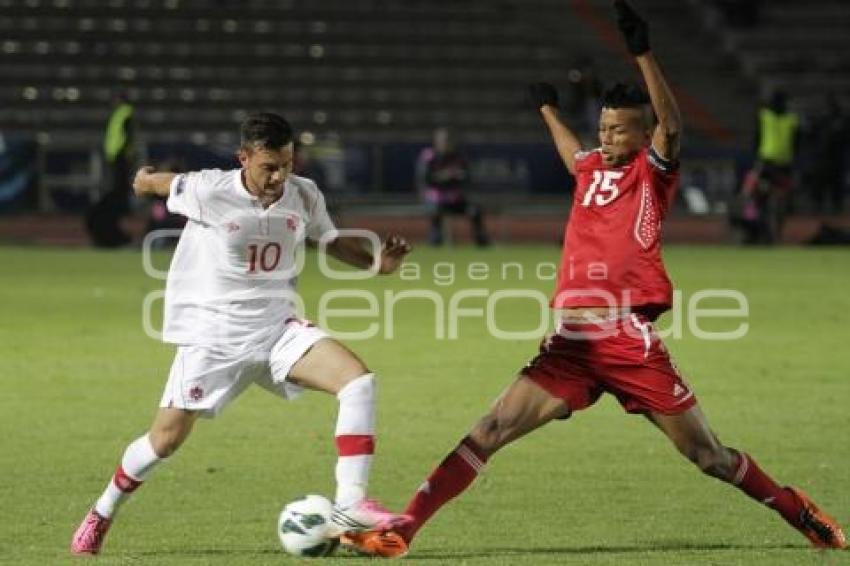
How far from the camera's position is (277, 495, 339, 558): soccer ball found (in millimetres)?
8164

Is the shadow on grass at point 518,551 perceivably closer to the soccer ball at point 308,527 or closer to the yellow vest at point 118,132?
the soccer ball at point 308,527

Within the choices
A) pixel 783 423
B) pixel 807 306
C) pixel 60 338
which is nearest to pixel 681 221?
pixel 807 306

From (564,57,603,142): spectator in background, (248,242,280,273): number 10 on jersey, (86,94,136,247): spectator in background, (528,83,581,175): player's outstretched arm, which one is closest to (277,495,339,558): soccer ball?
(248,242,280,273): number 10 on jersey

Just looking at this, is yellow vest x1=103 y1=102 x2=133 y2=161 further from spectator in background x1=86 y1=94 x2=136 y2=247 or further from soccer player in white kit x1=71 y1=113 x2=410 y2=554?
soccer player in white kit x1=71 y1=113 x2=410 y2=554

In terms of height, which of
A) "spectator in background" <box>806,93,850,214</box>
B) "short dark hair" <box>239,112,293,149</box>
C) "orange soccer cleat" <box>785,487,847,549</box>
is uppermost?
"short dark hair" <box>239,112,293,149</box>

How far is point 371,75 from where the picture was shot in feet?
130

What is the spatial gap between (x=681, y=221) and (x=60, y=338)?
18.4 m

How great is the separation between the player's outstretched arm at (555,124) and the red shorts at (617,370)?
81cm

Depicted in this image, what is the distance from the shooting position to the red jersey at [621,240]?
8492 millimetres

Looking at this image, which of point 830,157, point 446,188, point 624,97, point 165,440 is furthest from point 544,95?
point 830,157

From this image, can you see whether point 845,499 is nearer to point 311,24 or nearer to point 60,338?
point 60,338

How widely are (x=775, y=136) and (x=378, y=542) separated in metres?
23.4

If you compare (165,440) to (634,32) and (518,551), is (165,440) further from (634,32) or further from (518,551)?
(634,32)

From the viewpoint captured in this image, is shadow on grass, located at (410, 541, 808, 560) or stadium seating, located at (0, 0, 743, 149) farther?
stadium seating, located at (0, 0, 743, 149)
